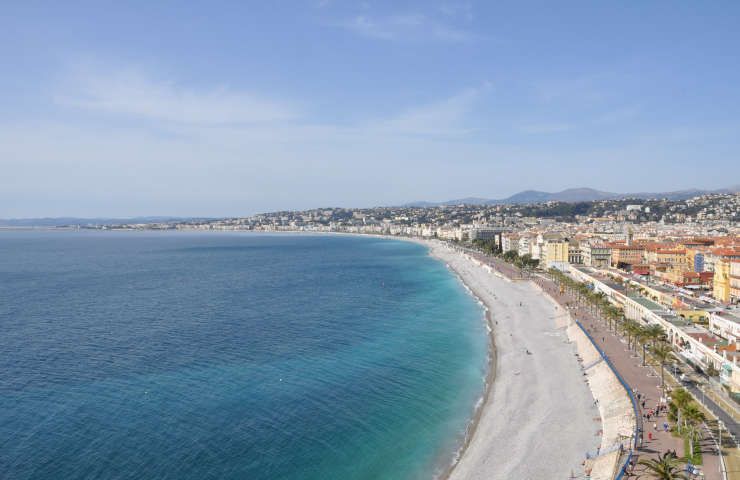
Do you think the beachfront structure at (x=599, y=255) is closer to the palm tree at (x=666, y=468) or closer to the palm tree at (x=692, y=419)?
the palm tree at (x=692, y=419)

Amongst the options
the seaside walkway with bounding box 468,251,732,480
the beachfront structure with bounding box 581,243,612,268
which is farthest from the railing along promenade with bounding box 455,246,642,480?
the beachfront structure with bounding box 581,243,612,268

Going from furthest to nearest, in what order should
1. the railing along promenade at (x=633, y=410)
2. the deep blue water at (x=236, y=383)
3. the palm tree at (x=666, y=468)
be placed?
the deep blue water at (x=236, y=383), the railing along promenade at (x=633, y=410), the palm tree at (x=666, y=468)

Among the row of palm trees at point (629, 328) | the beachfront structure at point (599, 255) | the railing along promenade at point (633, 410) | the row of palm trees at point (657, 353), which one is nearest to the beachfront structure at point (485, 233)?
the beachfront structure at point (599, 255)

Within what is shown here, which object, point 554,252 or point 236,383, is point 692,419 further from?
point 554,252

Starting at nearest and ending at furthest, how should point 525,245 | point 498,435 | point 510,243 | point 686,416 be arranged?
point 686,416
point 498,435
point 525,245
point 510,243

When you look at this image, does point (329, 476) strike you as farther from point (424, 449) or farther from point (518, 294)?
point (518, 294)

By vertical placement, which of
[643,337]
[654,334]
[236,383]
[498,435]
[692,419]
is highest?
[654,334]

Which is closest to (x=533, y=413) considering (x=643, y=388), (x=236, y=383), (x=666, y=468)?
(x=643, y=388)
